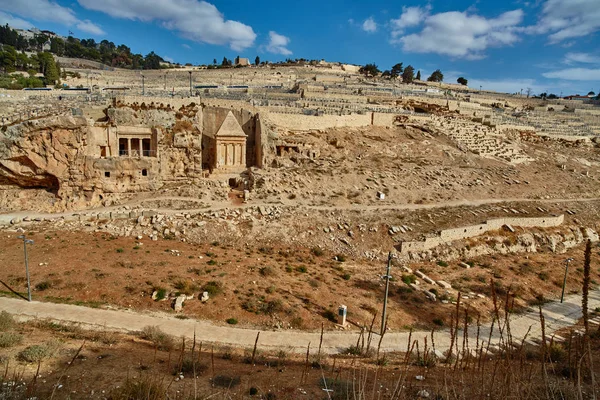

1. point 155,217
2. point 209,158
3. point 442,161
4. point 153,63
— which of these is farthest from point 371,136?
point 153,63

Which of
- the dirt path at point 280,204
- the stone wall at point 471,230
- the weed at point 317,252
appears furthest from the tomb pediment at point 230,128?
the stone wall at point 471,230

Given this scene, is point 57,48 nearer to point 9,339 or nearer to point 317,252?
point 317,252

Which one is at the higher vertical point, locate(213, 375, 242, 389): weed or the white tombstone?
locate(213, 375, 242, 389): weed

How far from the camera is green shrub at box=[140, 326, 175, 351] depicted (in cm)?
1090

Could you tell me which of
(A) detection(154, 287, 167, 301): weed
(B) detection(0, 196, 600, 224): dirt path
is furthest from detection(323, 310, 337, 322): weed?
(B) detection(0, 196, 600, 224): dirt path

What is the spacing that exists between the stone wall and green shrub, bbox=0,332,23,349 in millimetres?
18863

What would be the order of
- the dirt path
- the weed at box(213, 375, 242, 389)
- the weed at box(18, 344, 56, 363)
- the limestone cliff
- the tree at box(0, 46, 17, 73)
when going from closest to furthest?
the weed at box(213, 375, 242, 389) < the weed at box(18, 344, 56, 363) < the dirt path < the limestone cliff < the tree at box(0, 46, 17, 73)

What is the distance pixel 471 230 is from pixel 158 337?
20.6 metres

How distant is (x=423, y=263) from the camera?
21.6m

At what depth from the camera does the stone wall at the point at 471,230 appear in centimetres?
2219

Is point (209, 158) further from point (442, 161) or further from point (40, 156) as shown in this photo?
point (442, 161)

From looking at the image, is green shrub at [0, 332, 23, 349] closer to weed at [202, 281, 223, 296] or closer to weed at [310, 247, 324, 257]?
weed at [202, 281, 223, 296]

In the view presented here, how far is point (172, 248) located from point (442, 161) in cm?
2589

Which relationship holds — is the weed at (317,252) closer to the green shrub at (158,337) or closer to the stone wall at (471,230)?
the stone wall at (471,230)
